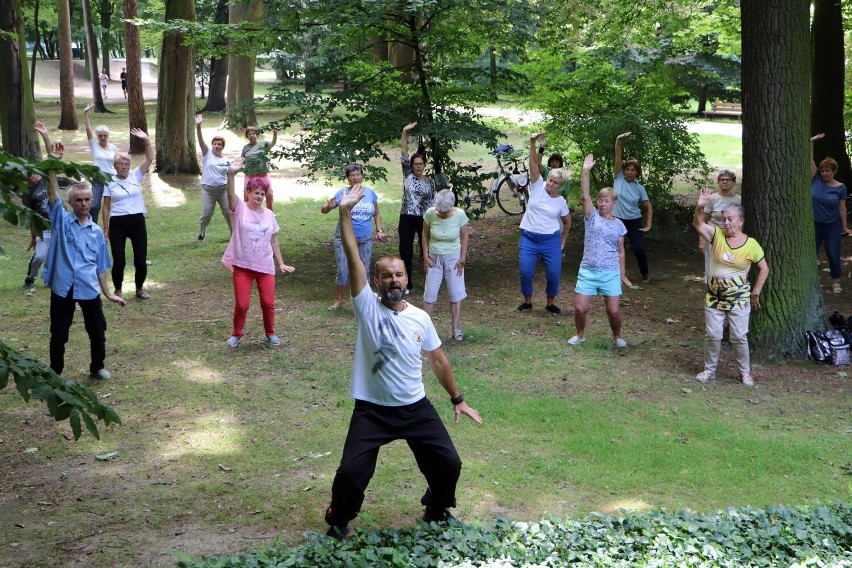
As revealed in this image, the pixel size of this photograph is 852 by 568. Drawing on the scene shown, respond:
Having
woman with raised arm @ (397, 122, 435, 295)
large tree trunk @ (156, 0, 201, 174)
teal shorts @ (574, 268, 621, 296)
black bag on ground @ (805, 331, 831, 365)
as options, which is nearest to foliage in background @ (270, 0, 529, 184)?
woman with raised arm @ (397, 122, 435, 295)

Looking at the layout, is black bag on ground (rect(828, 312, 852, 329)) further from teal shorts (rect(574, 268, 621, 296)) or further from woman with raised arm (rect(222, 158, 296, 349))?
woman with raised arm (rect(222, 158, 296, 349))

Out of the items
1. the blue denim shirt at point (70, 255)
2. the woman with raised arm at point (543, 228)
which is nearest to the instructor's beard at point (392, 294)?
the blue denim shirt at point (70, 255)

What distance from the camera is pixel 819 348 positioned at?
980 cm

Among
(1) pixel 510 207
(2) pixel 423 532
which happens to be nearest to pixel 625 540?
(2) pixel 423 532

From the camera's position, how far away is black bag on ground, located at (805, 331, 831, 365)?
32.1ft

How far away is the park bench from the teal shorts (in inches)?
1374

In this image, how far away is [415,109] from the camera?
12.8 metres

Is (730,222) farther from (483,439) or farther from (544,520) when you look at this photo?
(544,520)

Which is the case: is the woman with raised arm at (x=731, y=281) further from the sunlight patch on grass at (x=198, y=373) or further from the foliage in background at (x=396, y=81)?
the sunlight patch on grass at (x=198, y=373)

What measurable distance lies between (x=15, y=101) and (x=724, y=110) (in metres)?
34.9

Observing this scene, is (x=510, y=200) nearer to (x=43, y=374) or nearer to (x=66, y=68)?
(x=43, y=374)

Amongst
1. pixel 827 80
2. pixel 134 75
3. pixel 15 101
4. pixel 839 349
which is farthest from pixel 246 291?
pixel 134 75

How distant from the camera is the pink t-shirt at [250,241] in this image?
30.9 feet

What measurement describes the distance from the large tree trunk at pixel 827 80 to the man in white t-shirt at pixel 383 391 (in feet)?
44.2
